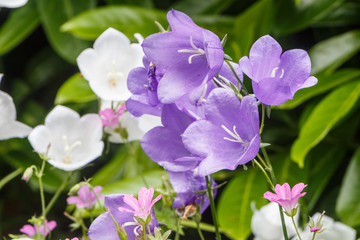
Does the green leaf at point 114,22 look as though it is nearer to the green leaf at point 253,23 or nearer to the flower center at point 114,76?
the green leaf at point 253,23

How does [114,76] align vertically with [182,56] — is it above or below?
below

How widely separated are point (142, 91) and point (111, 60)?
0.72 feet

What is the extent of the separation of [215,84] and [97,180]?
89 centimetres

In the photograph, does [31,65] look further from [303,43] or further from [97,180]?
[303,43]

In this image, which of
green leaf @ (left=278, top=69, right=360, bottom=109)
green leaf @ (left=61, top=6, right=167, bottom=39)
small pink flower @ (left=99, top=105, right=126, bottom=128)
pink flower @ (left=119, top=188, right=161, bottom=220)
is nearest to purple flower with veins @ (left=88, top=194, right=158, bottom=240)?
pink flower @ (left=119, top=188, right=161, bottom=220)

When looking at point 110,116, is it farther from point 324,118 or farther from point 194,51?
point 324,118

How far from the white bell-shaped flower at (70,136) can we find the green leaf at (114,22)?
1.86ft

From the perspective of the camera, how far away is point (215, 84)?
341mm

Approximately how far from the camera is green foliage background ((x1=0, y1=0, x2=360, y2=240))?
0.92 meters

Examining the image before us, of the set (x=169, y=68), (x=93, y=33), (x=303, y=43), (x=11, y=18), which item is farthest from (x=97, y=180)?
(x=169, y=68)

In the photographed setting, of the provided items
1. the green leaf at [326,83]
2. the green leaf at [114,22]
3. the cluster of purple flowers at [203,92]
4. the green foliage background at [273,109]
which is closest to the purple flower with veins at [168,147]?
the cluster of purple flowers at [203,92]

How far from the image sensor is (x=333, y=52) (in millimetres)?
1101

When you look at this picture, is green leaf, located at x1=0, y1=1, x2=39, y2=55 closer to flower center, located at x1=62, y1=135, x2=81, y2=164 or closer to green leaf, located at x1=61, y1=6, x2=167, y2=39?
green leaf, located at x1=61, y1=6, x2=167, y2=39

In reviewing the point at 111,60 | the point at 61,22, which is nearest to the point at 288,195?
the point at 111,60
